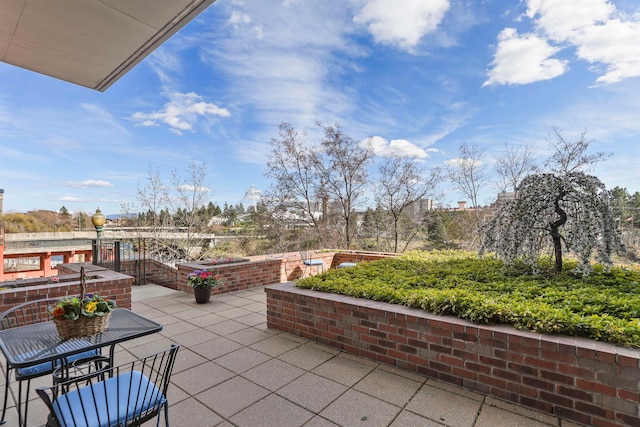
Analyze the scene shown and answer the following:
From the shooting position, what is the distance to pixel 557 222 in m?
3.43

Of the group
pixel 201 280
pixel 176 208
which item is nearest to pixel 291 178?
pixel 176 208

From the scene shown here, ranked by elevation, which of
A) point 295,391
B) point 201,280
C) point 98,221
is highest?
point 98,221

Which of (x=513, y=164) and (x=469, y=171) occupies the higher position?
(x=513, y=164)

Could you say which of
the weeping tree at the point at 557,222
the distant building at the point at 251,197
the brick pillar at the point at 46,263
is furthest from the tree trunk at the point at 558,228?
the brick pillar at the point at 46,263

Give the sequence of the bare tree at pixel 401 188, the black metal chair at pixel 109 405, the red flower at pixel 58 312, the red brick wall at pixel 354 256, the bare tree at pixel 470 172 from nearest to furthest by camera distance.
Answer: the black metal chair at pixel 109 405, the red flower at pixel 58 312, the red brick wall at pixel 354 256, the bare tree at pixel 470 172, the bare tree at pixel 401 188

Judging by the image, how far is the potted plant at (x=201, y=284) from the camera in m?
4.54

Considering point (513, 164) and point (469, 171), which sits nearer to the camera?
point (513, 164)

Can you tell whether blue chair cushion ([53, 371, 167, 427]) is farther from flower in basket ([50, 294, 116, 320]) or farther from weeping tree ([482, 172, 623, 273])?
weeping tree ([482, 172, 623, 273])

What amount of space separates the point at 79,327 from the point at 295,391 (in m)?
1.46

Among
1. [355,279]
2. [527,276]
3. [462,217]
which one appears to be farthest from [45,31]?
[462,217]

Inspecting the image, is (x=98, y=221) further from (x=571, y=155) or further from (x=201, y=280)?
(x=571, y=155)

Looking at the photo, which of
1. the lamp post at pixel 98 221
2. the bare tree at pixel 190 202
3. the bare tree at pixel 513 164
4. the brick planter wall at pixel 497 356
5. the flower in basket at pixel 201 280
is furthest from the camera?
the bare tree at pixel 190 202

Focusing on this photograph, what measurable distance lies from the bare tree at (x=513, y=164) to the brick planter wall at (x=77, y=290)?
10.7 m

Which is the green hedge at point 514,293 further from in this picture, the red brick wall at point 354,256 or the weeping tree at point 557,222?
the red brick wall at point 354,256
